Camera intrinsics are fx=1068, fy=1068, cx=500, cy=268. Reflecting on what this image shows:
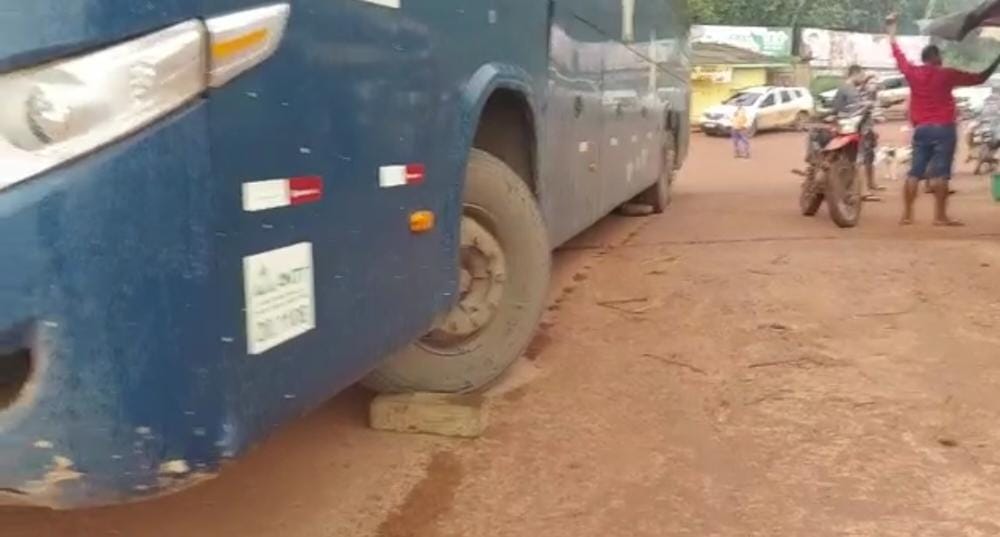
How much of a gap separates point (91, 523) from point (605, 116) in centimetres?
451

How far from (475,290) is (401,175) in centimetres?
143

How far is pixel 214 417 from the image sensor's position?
214 cm

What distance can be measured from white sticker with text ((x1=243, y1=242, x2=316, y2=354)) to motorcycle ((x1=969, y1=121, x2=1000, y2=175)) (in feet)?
57.4

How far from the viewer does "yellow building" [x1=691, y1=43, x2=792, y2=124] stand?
1559 inches

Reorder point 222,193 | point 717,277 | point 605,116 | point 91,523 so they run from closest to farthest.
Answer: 1. point 222,193
2. point 91,523
3. point 605,116
4. point 717,277

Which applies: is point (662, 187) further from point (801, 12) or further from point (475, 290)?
point (801, 12)

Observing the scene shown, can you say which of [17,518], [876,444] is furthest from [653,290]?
[17,518]

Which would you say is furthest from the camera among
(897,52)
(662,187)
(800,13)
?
(800,13)

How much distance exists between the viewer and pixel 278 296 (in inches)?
91.5

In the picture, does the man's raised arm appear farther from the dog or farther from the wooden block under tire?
the dog

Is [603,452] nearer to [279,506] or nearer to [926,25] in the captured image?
[279,506]

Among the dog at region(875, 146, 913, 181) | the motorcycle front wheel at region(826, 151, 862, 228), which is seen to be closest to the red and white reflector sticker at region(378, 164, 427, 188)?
the motorcycle front wheel at region(826, 151, 862, 228)

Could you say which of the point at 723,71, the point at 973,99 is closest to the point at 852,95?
the point at 973,99

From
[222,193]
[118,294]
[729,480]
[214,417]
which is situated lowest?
[729,480]
